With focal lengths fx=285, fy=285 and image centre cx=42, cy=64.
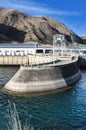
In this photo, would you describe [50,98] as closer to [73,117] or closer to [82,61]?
[73,117]

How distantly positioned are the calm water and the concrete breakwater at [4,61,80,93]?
2.58m

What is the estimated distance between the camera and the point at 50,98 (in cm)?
5538

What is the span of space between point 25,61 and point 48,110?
263 feet

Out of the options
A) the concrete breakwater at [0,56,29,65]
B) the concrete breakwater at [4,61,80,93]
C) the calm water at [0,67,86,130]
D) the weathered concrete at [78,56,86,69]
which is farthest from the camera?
the concrete breakwater at [0,56,29,65]

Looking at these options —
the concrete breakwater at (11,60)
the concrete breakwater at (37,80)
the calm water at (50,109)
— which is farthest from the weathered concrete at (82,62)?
the calm water at (50,109)

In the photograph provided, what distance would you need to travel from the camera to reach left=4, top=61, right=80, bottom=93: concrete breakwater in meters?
59.6

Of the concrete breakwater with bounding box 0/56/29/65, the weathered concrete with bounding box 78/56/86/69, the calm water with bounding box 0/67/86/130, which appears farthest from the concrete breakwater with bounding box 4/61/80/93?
the concrete breakwater with bounding box 0/56/29/65

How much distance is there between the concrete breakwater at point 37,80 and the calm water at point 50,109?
2.58m

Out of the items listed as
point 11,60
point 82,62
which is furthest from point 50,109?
point 11,60

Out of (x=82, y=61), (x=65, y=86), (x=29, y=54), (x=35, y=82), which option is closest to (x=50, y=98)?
(x=35, y=82)

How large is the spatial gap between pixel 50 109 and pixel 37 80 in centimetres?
1410

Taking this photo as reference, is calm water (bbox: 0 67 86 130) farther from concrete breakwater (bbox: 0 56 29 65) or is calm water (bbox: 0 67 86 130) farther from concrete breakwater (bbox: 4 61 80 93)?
concrete breakwater (bbox: 0 56 29 65)

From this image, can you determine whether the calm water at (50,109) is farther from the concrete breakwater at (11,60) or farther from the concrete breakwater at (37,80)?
the concrete breakwater at (11,60)

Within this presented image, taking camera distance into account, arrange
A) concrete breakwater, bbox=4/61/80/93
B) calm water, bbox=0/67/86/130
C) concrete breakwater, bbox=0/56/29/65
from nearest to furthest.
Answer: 1. calm water, bbox=0/67/86/130
2. concrete breakwater, bbox=4/61/80/93
3. concrete breakwater, bbox=0/56/29/65
